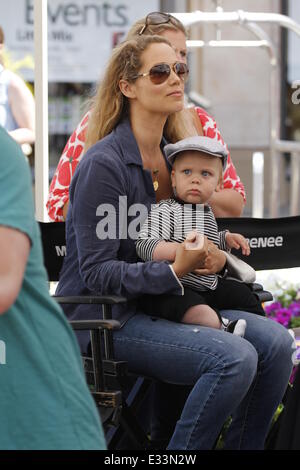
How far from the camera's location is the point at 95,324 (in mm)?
2895

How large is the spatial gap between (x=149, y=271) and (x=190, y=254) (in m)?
0.13

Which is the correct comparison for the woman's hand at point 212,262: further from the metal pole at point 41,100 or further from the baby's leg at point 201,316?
the metal pole at point 41,100

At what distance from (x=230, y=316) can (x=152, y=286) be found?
354 millimetres

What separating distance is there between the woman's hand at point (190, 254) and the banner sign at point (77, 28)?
22.7ft

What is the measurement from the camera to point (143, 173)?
3.18 metres

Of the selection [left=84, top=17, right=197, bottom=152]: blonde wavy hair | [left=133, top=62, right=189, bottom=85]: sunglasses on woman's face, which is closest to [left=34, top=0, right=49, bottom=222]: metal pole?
[left=84, top=17, right=197, bottom=152]: blonde wavy hair

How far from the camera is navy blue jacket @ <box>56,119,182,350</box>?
9.76ft

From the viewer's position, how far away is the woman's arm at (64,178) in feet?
11.5

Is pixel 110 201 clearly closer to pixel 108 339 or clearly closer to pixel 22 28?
pixel 108 339

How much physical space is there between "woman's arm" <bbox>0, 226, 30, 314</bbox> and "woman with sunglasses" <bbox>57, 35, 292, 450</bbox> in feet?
4.00

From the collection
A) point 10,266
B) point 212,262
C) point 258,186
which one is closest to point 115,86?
point 212,262

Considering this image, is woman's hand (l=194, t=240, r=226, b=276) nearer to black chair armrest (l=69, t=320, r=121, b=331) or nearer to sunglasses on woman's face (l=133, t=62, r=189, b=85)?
black chair armrest (l=69, t=320, r=121, b=331)

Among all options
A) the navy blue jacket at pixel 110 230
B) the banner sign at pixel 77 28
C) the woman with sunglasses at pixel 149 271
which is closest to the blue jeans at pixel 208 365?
the woman with sunglasses at pixel 149 271
